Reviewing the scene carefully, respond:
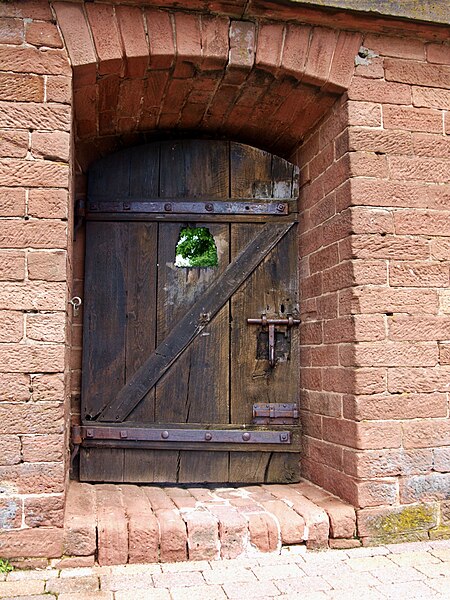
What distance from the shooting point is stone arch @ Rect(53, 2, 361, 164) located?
3.30m

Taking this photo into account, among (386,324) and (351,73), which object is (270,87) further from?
(386,324)

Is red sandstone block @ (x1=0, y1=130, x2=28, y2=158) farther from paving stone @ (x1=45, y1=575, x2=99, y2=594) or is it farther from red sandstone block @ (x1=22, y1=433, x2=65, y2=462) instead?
paving stone @ (x1=45, y1=575, x2=99, y2=594)

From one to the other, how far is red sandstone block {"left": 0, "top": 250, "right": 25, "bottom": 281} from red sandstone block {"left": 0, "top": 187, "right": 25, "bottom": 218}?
20cm

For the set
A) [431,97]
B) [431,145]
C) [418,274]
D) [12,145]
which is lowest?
[418,274]

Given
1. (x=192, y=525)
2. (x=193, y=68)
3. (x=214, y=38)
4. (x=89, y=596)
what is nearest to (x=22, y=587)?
(x=89, y=596)

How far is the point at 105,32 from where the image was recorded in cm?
329

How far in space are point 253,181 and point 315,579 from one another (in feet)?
8.22

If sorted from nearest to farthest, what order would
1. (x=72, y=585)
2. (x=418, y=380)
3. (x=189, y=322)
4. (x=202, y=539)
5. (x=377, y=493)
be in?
(x=72, y=585)
(x=202, y=539)
(x=377, y=493)
(x=418, y=380)
(x=189, y=322)

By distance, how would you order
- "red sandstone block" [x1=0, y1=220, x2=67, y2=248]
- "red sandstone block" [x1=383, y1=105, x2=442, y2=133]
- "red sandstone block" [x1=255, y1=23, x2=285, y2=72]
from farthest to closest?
"red sandstone block" [x1=383, y1=105, x2=442, y2=133]
"red sandstone block" [x1=255, y1=23, x2=285, y2=72]
"red sandstone block" [x1=0, y1=220, x2=67, y2=248]

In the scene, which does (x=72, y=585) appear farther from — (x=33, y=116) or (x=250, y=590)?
(x=33, y=116)

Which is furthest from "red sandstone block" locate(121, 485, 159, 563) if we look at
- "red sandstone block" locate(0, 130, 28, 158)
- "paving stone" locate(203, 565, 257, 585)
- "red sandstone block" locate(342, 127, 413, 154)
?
"red sandstone block" locate(342, 127, 413, 154)

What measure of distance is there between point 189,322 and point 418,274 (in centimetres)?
145

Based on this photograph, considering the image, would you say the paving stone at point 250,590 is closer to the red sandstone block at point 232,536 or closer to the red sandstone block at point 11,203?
the red sandstone block at point 232,536

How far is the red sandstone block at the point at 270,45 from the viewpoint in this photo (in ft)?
11.4
